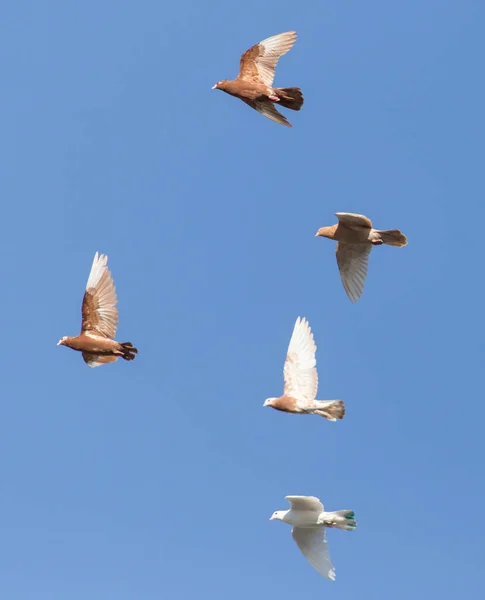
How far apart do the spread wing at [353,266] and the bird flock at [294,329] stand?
4.2 inches

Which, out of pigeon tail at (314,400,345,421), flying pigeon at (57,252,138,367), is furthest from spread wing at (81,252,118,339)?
pigeon tail at (314,400,345,421)

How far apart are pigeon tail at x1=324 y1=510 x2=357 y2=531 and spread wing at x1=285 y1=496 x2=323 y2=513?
0.32m

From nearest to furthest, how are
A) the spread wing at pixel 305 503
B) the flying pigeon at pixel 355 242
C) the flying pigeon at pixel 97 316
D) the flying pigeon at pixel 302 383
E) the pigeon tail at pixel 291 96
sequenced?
A: the flying pigeon at pixel 302 383
the pigeon tail at pixel 291 96
the spread wing at pixel 305 503
the flying pigeon at pixel 355 242
the flying pigeon at pixel 97 316

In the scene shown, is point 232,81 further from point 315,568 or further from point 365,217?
point 315,568

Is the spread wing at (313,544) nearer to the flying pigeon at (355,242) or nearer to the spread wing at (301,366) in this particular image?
the spread wing at (301,366)

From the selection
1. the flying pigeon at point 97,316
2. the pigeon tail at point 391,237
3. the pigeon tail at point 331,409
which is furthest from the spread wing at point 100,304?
the pigeon tail at point 391,237

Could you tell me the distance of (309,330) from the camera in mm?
24219

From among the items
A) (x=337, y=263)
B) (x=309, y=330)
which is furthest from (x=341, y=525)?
(x=337, y=263)

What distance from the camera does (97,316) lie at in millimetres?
23828

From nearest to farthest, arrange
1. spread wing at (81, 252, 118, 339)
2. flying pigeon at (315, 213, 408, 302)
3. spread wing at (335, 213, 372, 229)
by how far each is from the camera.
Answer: spread wing at (335, 213, 372, 229) < flying pigeon at (315, 213, 408, 302) < spread wing at (81, 252, 118, 339)

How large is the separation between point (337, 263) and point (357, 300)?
0.99 m

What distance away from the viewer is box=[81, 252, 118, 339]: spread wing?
23797mm

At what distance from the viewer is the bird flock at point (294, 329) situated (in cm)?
2302

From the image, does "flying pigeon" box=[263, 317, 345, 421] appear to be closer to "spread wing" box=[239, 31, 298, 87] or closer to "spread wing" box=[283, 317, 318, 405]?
"spread wing" box=[283, 317, 318, 405]
